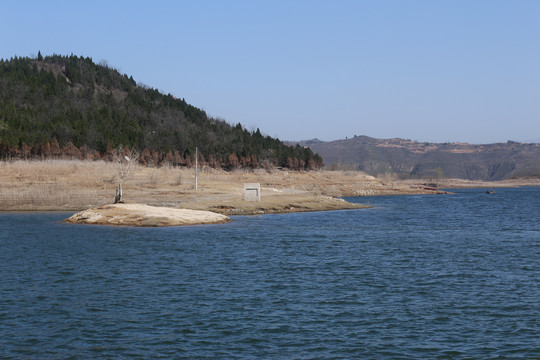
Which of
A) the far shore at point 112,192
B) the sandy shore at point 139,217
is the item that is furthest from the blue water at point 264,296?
the far shore at point 112,192

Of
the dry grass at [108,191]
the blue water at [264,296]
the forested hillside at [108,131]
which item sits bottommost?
the blue water at [264,296]

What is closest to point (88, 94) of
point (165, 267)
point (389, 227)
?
point (389, 227)

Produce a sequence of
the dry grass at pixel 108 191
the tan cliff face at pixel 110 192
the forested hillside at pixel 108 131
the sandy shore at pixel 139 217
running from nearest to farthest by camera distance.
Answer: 1. the sandy shore at pixel 139 217
2. the tan cliff face at pixel 110 192
3. the dry grass at pixel 108 191
4. the forested hillside at pixel 108 131

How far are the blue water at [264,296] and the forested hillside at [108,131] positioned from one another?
82844mm

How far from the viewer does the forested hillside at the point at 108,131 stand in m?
121

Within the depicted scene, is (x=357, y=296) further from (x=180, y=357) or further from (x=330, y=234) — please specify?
(x=330, y=234)

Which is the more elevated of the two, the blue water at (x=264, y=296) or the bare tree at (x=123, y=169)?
the bare tree at (x=123, y=169)

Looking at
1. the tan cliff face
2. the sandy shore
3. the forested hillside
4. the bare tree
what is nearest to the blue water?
the sandy shore

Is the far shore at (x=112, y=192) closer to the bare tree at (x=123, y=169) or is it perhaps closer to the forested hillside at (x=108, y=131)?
the bare tree at (x=123, y=169)

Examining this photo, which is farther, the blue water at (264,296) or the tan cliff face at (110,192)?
the tan cliff face at (110,192)

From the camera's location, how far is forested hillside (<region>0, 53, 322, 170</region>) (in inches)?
4781

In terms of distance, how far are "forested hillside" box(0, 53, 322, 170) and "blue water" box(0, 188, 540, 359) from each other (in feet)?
272

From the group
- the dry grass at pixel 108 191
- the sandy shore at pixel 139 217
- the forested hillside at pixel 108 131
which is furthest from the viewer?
the forested hillside at pixel 108 131

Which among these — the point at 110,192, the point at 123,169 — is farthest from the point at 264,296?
the point at 123,169
